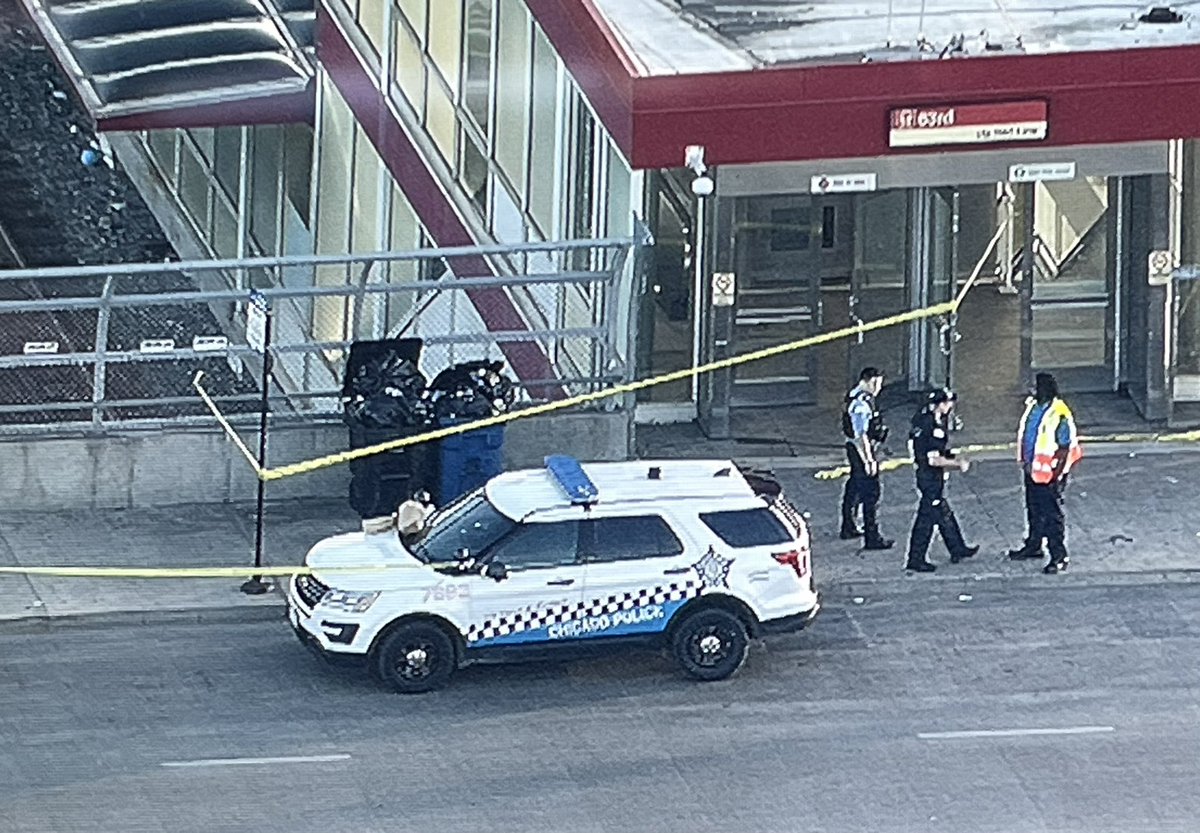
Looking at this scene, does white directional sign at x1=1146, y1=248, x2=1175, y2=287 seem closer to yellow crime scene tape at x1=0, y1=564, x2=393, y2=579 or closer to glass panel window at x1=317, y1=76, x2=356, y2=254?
yellow crime scene tape at x1=0, y1=564, x2=393, y2=579

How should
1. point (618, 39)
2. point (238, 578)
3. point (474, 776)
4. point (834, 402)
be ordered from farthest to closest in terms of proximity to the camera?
point (834, 402), point (618, 39), point (238, 578), point (474, 776)

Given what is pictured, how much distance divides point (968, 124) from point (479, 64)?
5.55 metres

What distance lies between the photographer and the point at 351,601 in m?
19.8

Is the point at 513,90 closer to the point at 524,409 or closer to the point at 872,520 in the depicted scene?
the point at 524,409

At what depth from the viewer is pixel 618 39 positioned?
2411cm

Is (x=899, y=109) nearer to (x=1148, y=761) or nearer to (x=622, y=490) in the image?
(x=622, y=490)

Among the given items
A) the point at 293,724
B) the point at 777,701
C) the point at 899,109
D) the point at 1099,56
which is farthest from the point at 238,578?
the point at 1099,56

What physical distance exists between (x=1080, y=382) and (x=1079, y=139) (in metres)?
3.48

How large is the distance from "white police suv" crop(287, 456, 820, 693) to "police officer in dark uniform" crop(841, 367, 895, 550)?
2.47m

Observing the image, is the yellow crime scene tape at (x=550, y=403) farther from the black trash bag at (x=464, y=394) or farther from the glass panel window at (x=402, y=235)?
the glass panel window at (x=402, y=235)

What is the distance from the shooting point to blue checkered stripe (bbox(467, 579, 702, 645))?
19.8 metres

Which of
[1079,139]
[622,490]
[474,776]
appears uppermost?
[1079,139]

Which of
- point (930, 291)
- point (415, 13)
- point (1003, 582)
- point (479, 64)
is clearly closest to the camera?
point (1003, 582)

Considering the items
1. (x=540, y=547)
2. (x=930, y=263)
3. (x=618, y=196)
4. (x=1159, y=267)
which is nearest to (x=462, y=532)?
(x=540, y=547)
